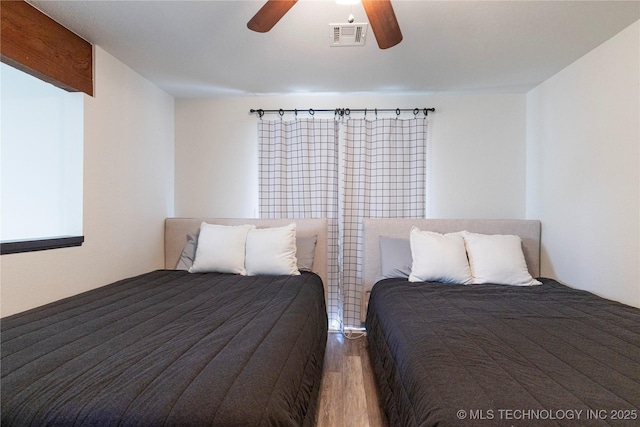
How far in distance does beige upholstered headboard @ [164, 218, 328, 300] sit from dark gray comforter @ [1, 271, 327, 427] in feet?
3.21

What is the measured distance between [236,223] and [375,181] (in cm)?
132

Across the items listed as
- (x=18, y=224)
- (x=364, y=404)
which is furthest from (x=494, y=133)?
(x=18, y=224)

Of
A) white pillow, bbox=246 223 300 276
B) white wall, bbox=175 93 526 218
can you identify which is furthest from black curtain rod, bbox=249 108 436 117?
white pillow, bbox=246 223 300 276

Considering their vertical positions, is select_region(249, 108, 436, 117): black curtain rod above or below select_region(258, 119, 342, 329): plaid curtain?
above

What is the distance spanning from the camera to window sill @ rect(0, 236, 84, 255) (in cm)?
150

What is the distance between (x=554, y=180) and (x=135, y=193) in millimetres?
3273

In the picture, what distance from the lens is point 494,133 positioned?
2.87 meters

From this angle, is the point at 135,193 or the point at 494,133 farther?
the point at 494,133

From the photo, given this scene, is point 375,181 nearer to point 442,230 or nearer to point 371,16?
point 442,230

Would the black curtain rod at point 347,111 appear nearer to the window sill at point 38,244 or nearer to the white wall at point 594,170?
the white wall at point 594,170

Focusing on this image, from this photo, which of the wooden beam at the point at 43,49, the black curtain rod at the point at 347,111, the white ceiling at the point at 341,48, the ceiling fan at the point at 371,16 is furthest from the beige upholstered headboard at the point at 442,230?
the wooden beam at the point at 43,49

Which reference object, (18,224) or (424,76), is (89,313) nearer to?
(18,224)

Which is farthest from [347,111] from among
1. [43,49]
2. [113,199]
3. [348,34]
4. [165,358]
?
[165,358]

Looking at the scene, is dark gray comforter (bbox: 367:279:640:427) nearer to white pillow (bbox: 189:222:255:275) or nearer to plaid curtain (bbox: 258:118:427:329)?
plaid curtain (bbox: 258:118:427:329)
